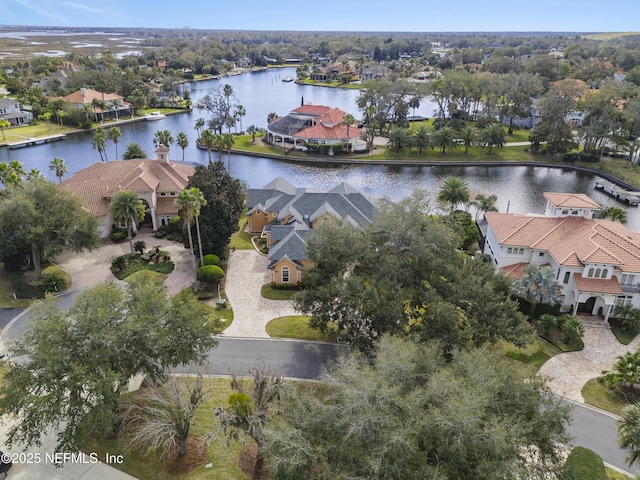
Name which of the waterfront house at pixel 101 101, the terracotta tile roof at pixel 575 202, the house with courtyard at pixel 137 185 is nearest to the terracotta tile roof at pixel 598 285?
the terracotta tile roof at pixel 575 202

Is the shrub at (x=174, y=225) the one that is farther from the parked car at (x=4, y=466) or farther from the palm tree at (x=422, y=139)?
the palm tree at (x=422, y=139)

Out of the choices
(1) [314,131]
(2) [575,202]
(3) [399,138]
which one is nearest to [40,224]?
(2) [575,202]

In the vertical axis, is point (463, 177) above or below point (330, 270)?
below

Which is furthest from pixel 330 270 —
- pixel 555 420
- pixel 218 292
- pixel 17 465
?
pixel 17 465

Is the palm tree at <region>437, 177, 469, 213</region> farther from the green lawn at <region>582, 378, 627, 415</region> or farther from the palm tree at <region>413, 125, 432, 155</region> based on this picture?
the palm tree at <region>413, 125, 432, 155</region>

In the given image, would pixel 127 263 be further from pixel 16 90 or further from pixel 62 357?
pixel 16 90

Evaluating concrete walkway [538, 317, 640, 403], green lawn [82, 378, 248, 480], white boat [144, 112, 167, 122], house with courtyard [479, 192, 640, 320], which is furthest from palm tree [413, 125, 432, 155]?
white boat [144, 112, 167, 122]
